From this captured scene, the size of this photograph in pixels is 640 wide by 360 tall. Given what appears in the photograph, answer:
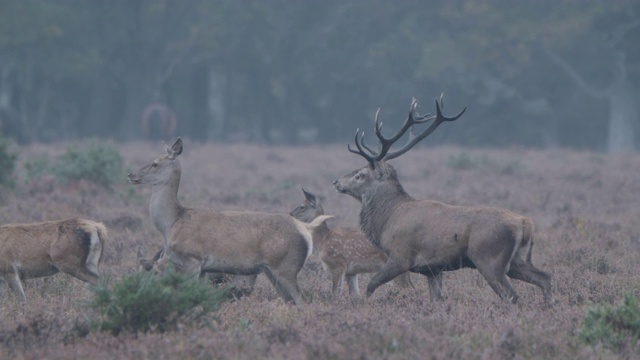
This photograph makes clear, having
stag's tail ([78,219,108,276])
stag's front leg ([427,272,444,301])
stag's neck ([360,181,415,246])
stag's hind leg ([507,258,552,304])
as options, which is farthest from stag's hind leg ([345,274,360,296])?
stag's tail ([78,219,108,276])

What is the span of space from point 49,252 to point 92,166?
35.3 ft

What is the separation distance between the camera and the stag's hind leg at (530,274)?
9566mm

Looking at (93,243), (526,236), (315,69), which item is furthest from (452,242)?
(315,69)

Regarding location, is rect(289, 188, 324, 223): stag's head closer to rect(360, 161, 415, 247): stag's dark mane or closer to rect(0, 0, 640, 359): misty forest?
rect(0, 0, 640, 359): misty forest

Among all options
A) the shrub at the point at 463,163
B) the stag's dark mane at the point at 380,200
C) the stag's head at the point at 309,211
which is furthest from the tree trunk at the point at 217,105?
the stag's dark mane at the point at 380,200

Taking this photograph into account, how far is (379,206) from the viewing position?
10836 mm

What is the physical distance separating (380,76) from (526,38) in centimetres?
814

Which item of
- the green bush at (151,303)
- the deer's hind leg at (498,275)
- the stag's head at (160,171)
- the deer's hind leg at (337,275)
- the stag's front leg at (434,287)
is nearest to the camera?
the green bush at (151,303)

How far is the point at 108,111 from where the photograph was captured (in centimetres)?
5034

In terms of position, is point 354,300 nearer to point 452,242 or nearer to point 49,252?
point 452,242

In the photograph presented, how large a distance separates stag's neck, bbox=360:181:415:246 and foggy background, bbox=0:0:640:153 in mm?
35038

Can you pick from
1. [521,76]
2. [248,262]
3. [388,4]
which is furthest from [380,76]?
[248,262]

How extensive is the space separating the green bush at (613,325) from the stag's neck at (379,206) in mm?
3271

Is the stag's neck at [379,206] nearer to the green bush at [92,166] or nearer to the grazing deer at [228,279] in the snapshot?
the grazing deer at [228,279]
